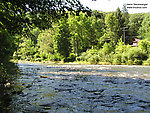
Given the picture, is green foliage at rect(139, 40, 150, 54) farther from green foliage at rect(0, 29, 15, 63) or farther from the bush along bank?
green foliage at rect(0, 29, 15, 63)

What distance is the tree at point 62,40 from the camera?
6306cm

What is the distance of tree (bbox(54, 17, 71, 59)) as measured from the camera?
63.1 metres

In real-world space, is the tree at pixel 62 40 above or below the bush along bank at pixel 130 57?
above

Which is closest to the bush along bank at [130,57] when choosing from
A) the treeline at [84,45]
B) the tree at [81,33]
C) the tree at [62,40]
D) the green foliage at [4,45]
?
the treeline at [84,45]

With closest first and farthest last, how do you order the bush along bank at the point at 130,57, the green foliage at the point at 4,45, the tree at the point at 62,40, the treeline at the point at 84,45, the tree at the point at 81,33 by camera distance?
the green foliage at the point at 4,45 → the bush along bank at the point at 130,57 → the treeline at the point at 84,45 → the tree at the point at 62,40 → the tree at the point at 81,33

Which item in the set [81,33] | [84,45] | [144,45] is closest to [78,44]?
[84,45]

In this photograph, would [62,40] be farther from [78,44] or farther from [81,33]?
[81,33]

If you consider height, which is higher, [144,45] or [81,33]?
[81,33]

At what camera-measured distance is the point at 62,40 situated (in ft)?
211

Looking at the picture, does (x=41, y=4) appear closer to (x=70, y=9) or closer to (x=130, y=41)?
(x=70, y=9)

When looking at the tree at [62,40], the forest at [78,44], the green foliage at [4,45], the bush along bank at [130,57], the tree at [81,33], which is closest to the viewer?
the green foliage at [4,45]

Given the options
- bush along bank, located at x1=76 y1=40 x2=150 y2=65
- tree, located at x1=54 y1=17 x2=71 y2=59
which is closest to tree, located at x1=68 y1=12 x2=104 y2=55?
tree, located at x1=54 y1=17 x2=71 y2=59

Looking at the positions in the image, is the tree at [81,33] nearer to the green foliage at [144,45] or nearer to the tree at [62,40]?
the tree at [62,40]

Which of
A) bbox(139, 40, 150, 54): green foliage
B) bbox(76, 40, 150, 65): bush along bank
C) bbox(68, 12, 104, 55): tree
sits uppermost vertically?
bbox(68, 12, 104, 55): tree
